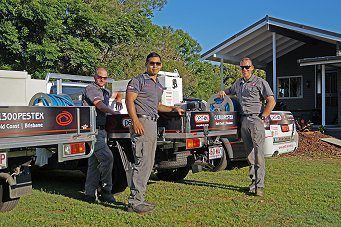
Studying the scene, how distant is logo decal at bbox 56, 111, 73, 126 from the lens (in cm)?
499

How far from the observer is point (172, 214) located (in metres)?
5.54

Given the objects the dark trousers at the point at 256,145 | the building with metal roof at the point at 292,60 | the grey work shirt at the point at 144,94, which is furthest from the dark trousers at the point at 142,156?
the building with metal roof at the point at 292,60

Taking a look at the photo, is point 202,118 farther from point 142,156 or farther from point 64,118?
point 64,118

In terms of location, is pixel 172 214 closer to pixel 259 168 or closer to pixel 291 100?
pixel 259 168

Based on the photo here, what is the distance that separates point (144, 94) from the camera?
18.1ft

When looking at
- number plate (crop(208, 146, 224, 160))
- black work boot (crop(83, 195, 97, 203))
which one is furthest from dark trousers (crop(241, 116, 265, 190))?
black work boot (crop(83, 195, 97, 203))

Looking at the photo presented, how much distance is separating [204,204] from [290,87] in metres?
15.4

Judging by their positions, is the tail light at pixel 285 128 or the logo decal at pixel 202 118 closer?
the logo decal at pixel 202 118

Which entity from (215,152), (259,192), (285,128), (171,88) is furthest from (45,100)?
(171,88)

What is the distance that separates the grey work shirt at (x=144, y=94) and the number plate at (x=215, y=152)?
1.53m

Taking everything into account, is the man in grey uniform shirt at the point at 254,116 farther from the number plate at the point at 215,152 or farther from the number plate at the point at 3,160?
the number plate at the point at 3,160

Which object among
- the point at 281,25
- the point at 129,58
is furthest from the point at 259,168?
the point at 129,58

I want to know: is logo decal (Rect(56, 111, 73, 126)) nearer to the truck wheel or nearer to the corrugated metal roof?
the truck wheel

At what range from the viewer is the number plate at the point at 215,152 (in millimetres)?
6781
